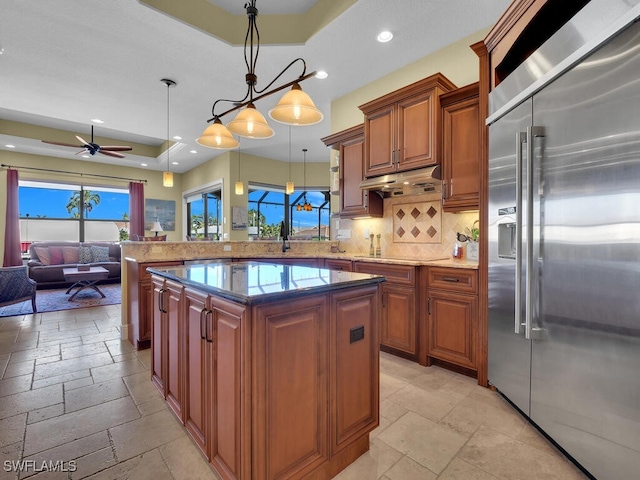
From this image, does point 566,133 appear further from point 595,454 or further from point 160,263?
point 160,263

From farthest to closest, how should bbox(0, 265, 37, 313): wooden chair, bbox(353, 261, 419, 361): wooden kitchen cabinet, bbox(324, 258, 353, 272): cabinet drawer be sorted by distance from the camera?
bbox(0, 265, 37, 313): wooden chair, bbox(324, 258, 353, 272): cabinet drawer, bbox(353, 261, 419, 361): wooden kitchen cabinet

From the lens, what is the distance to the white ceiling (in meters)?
2.80

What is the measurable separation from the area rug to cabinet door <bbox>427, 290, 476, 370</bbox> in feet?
17.8

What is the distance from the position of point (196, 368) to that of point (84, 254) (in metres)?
7.67

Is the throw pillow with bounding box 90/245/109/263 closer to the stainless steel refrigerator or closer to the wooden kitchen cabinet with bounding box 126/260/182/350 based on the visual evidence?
the wooden kitchen cabinet with bounding box 126/260/182/350

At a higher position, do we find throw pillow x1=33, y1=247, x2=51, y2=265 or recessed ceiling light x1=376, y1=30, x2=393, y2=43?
recessed ceiling light x1=376, y1=30, x2=393, y2=43

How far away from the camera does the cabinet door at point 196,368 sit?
5.06 ft

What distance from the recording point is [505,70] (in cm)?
242

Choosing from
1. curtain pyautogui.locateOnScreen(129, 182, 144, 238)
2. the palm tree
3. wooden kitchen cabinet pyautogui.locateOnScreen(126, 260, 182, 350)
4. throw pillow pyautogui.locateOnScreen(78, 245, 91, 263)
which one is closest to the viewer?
wooden kitchen cabinet pyautogui.locateOnScreen(126, 260, 182, 350)

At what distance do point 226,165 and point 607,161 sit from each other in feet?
24.3

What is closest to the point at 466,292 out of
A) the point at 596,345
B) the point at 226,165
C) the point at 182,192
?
the point at 596,345

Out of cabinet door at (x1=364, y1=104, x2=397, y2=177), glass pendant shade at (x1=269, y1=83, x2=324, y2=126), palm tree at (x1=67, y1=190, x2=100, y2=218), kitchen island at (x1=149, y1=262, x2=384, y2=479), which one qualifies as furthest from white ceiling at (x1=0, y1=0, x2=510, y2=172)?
palm tree at (x1=67, y1=190, x2=100, y2=218)

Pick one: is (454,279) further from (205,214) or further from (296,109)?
(205,214)

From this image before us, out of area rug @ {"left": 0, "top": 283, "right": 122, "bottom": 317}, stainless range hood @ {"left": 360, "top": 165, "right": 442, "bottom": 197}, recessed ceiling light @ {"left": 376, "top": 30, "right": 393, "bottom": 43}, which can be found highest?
recessed ceiling light @ {"left": 376, "top": 30, "right": 393, "bottom": 43}
